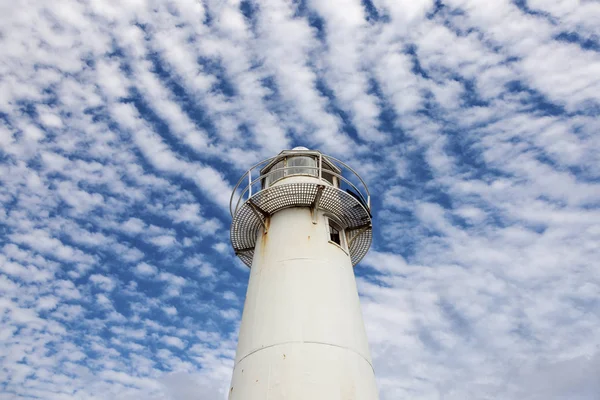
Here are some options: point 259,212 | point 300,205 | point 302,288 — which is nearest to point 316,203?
point 300,205

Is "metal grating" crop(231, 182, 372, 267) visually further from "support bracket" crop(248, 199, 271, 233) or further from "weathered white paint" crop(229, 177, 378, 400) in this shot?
"weathered white paint" crop(229, 177, 378, 400)

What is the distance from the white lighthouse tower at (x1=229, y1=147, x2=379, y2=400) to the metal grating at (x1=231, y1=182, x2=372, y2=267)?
0.11 feet

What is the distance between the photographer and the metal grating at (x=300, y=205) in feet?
48.4

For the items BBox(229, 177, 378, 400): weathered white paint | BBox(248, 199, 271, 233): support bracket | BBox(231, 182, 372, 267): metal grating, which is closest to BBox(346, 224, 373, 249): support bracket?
BBox(231, 182, 372, 267): metal grating

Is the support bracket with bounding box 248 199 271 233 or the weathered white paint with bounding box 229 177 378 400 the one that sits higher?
the support bracket with bounding box 248 199 271 233

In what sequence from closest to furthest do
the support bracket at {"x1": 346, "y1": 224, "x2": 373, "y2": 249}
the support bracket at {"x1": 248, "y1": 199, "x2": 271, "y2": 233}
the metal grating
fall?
the metal grating → the support bracket at {"x1": 248, "y1": 199, "x2": 271, "y2": 233} → the support bracket at {"x1": 346, "y1": 224, "x2": 373, "y2": 249}

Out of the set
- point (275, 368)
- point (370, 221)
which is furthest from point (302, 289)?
point (370, 221)

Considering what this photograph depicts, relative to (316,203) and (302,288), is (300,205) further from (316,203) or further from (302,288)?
(302,288)

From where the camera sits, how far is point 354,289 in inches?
529

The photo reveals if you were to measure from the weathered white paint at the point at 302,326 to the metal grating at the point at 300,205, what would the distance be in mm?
855

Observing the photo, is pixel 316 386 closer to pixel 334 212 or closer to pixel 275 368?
pixel 275 368

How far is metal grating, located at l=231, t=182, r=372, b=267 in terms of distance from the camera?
581 inches

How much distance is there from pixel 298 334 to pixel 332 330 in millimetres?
894

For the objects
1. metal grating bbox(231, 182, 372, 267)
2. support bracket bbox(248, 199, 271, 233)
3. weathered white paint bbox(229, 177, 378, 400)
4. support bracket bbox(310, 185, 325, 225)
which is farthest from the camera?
support bracket bbox(248, 199, 271, 233)
